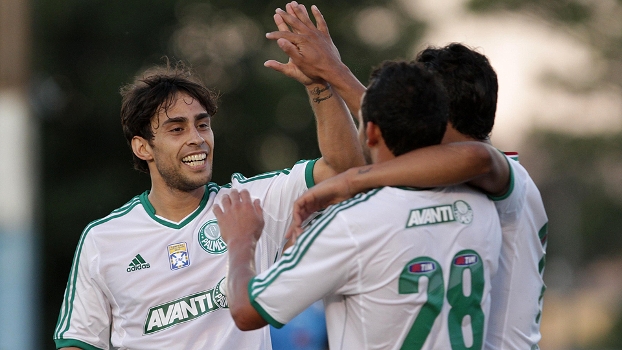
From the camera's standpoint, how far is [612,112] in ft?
78.0

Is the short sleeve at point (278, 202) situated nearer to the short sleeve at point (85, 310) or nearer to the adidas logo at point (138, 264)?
the adidas logo at point (138, 264)

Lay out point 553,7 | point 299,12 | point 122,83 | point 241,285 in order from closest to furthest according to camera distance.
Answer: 1. point 241,285
2. point 299,12
3. point 122,83
4. point 553,7

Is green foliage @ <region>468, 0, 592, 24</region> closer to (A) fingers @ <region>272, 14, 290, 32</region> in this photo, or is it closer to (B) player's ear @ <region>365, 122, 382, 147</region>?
(A) fingers @ <region>272, 14, 290, 32</region>

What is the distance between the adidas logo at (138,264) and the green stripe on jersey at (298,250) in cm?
144

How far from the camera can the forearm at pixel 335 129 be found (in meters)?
4.39

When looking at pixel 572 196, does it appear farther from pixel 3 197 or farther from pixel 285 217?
pixel 285 217

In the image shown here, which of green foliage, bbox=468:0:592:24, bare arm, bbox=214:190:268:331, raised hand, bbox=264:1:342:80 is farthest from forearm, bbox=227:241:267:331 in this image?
green foliage, bbox=468:0:592:24

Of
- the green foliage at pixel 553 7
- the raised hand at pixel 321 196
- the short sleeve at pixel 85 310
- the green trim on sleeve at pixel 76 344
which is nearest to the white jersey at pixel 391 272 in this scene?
the raised hand at pixel 321 196

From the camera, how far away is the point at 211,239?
449 cm

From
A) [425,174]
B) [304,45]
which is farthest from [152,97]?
[425,174]

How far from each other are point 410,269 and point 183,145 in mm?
1941

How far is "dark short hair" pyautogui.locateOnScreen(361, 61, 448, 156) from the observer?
3162mm

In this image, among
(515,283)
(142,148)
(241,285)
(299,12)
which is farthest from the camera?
(142,148)

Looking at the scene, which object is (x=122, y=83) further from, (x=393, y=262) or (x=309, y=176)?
(x=393, y=262)
